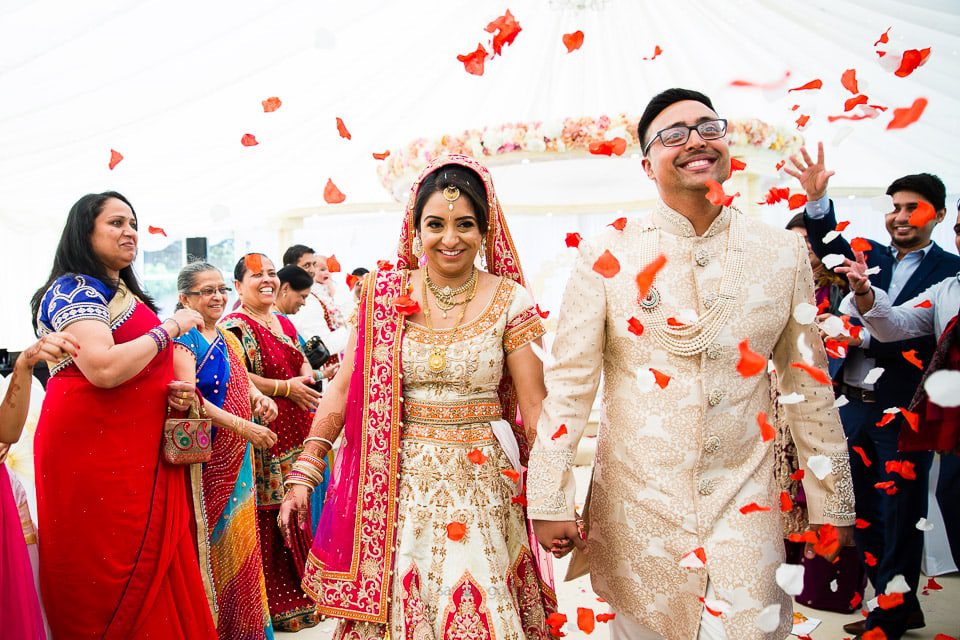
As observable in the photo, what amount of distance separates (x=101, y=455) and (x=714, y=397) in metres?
2.02

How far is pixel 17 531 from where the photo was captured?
2541 millimetres

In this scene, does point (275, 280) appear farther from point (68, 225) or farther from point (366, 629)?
point (366, 629)

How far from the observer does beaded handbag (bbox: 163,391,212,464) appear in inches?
112

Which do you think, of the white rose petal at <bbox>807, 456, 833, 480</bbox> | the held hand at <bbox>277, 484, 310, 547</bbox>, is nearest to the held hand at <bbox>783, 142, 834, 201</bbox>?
the white rose petal at <bbox>807, 456, 833, 480</bbox>

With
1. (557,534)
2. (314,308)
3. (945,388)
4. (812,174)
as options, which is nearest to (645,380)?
(557,534)

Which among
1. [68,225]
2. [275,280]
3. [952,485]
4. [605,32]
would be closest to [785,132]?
[605,32]

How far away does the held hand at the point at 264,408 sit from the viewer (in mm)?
3447

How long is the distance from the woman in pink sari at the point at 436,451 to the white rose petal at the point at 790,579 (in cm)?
69

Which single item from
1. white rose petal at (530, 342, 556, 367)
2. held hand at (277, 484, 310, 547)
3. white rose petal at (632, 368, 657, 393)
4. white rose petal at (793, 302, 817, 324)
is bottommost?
held hand at (277, 484, 310, 547)

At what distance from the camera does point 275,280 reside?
412 cm

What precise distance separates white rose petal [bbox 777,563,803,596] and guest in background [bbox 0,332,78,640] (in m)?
2.05

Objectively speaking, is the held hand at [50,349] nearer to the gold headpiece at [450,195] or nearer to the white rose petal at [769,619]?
the gold headpiece at [450,195]

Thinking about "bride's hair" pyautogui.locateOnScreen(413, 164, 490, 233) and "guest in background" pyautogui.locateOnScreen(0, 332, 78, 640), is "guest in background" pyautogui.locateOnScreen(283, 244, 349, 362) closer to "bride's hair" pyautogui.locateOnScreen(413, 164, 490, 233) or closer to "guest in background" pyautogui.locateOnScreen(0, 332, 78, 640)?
"guest in background" pyautogui.locateOnScreen(0, 332, 78, 640)

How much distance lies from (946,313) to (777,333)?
5.31 feet
